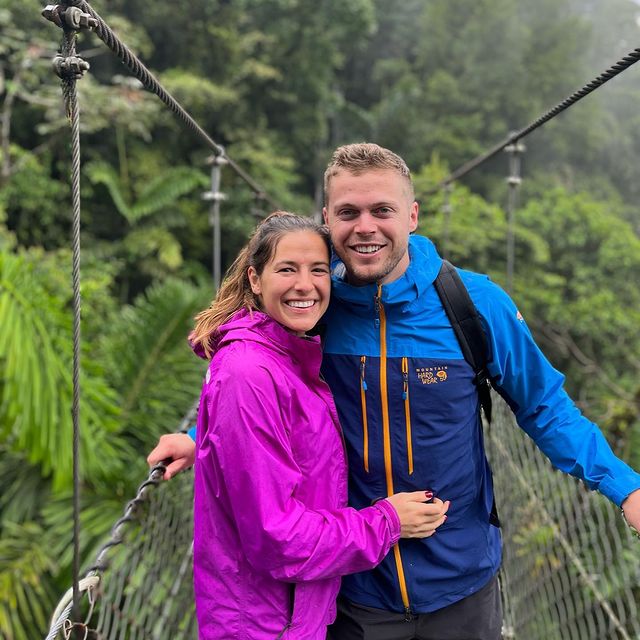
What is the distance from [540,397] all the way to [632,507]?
17 cm

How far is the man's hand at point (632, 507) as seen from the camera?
0.75 meters

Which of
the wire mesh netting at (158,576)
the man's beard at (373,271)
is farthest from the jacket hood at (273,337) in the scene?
the wire mesh netting at (158,576)

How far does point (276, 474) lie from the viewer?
25.2 inches

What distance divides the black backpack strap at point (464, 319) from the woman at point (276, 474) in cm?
16

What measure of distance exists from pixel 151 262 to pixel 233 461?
19.9ft

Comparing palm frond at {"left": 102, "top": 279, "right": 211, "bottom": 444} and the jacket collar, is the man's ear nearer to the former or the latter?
the jacket collar

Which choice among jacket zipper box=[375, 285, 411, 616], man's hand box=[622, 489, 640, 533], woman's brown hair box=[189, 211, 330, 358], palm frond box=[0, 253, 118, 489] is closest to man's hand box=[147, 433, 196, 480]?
woman's brown hair box=[189, 211, 330, 358]

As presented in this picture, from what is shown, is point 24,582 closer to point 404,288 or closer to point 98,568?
point 98,568

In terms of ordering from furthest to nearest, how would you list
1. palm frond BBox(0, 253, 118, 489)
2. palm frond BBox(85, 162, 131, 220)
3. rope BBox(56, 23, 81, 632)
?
1. palm frond BBox(85, 162, 131, 220)
2. palm frond BBox(0, 253, 118, 489)
3. rope BBox(56, 23, 81, 632)

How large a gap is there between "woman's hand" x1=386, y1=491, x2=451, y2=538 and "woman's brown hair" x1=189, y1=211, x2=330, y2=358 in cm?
29

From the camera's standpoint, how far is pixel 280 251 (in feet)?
2.52

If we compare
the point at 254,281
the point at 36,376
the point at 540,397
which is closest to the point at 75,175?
the point at 254,281

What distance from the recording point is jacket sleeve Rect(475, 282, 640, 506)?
0.81 metres

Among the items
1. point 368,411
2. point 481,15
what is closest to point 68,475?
point 368,411
